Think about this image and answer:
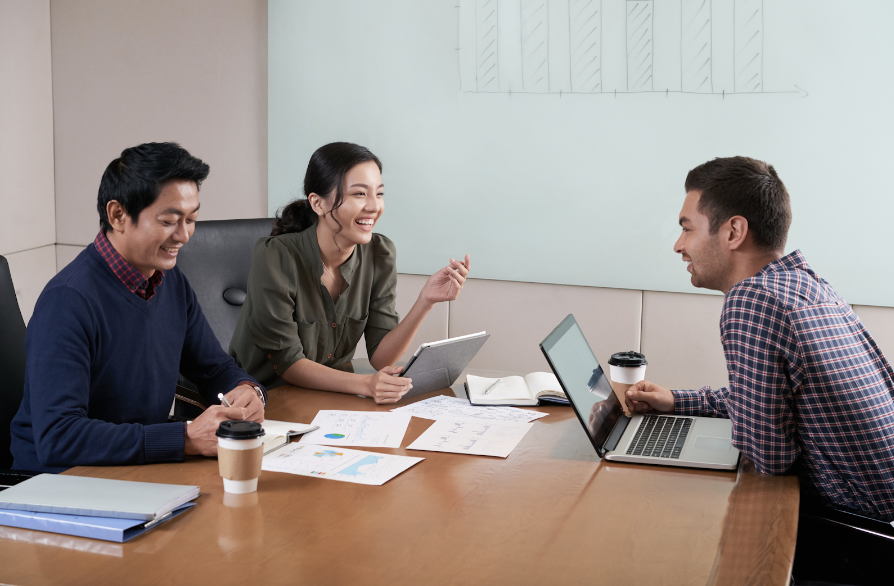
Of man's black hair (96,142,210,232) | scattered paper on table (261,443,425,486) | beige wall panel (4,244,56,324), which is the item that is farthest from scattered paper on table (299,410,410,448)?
beige wall panel (4,244,56,324)

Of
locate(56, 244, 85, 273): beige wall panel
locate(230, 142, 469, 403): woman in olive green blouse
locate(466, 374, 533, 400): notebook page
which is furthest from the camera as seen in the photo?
locate(56, 244, 85, 273): beige wall panel

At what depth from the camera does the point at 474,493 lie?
135 centimetres

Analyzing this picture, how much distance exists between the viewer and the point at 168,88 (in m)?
3.53

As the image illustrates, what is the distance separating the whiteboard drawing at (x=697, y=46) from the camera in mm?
2838

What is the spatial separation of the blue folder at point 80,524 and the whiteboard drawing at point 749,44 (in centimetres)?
246

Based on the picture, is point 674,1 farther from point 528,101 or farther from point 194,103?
point 194,103

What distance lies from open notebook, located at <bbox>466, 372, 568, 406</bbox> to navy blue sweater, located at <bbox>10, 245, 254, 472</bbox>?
0.56 m

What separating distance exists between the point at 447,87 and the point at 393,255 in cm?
99

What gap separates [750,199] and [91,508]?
135 centimetres

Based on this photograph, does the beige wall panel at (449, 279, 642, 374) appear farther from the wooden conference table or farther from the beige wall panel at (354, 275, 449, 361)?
the wooden conference table

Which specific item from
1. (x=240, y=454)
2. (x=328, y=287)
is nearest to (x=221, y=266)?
(x=328, y=287)

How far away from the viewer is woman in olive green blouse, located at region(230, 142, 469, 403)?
2129 mm

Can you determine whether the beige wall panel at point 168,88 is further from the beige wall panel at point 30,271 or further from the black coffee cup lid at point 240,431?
the black coffee cup lid at point 240,431

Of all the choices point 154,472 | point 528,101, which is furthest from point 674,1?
point 154,472
